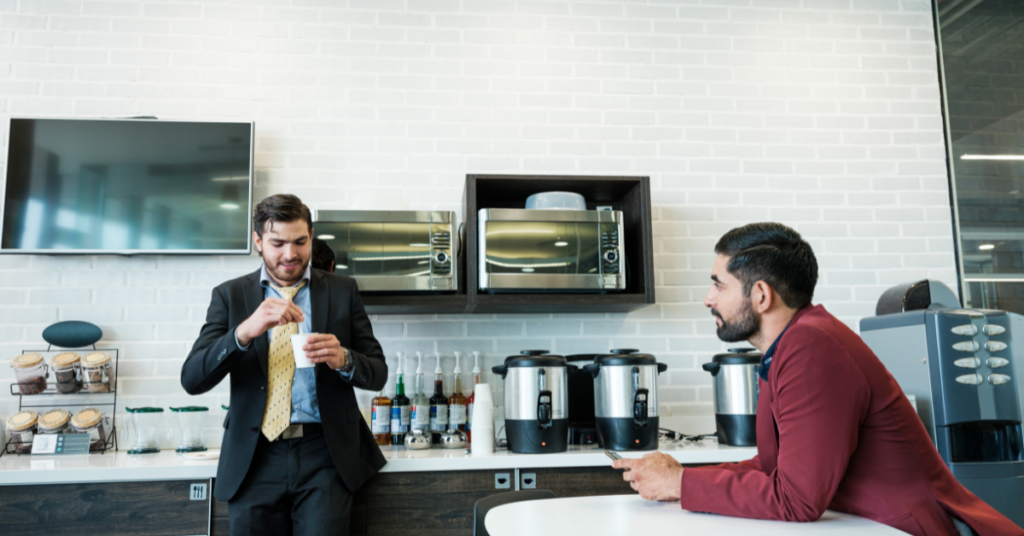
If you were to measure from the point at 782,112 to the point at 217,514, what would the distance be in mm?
3030

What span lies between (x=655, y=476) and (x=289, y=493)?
1149mm

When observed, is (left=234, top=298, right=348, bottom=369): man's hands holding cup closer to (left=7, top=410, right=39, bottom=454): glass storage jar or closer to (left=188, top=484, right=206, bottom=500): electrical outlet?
(left=188, top=484, right=206, bottom=500): electrical outlet

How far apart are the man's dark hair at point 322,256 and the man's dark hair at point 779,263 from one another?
165 centimetres

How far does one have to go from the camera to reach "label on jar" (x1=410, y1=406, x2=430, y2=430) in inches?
107

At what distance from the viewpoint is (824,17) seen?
3.46m

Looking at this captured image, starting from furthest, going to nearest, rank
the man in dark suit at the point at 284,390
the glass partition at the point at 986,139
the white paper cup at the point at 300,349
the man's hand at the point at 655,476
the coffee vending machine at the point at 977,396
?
the glass partition at the point at 986,139 < the coffee vending machine at the point at 977,396 < the man in dark suit at the point at 284,390 < the white paper cup at the point at 300,349 < the man's hand at the point at 655,476

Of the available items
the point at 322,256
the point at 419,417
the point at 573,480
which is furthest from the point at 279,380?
the point at 573,480

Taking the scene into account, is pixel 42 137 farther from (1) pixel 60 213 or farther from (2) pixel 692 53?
(2) pixel 692 53

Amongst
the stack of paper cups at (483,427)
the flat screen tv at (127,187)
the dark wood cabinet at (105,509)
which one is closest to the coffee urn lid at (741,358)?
the stack of paper cups at (483,427)

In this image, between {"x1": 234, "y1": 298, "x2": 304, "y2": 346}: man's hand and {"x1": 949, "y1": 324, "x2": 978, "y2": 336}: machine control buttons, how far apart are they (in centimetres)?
224

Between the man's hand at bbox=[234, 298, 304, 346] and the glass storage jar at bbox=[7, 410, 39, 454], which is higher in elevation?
the man's hand at bbox=[234, 298, 304, 346]

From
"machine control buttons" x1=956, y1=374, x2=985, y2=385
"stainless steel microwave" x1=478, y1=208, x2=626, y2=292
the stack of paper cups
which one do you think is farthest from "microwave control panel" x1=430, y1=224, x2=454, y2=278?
"machine control buttons" x1=956, y1=374, x2=985, y2=385

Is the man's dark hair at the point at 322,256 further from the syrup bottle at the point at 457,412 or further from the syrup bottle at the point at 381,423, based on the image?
the syrup bottle at the point at 457,412

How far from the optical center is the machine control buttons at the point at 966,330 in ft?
7.89
